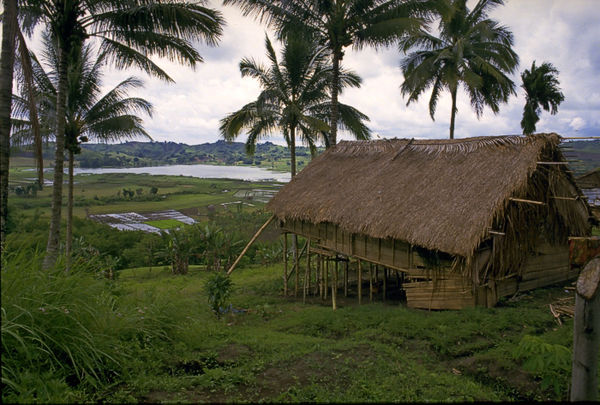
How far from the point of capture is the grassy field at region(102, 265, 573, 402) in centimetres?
424

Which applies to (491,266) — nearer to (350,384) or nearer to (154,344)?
(350,384)

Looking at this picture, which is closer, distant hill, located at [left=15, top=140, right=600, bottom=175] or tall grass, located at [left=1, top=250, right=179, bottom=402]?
tall grass, located at [left=1, top=250, right=179, bottom=402]

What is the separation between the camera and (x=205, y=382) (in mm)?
4387

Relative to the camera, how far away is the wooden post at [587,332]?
2.87m

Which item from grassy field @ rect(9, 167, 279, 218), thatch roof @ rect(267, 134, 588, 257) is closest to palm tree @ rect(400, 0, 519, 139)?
thatch roof @ rect(267, 134, 588, 257)

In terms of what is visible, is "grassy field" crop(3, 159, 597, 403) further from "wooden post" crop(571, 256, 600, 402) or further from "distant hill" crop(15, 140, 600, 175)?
"distant hill" crop(15, 140, 600, 175)

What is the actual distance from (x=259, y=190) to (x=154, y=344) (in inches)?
2814

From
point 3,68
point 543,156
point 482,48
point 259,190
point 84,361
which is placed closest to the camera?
point 84,361

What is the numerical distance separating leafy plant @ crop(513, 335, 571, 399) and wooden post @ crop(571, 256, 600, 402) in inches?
47.4

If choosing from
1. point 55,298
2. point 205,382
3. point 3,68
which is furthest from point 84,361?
point 3,68

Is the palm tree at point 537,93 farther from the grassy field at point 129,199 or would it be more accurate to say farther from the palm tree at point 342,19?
the grassy field at point 129,199

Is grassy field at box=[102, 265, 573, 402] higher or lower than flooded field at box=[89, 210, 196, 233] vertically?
higher

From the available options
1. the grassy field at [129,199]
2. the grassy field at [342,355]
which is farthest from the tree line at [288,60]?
the grassy field at [129,199]

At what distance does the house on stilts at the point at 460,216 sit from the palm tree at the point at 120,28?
5.65m
